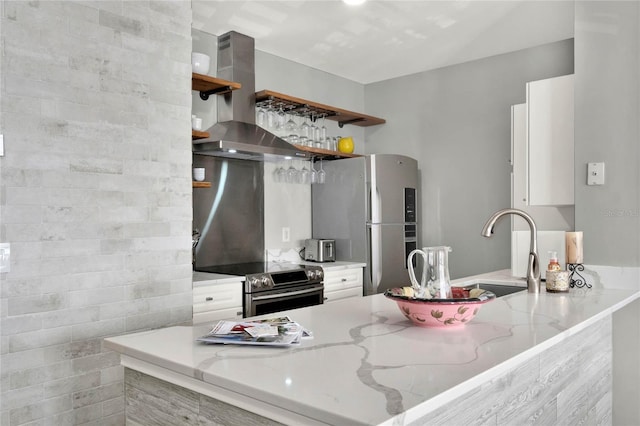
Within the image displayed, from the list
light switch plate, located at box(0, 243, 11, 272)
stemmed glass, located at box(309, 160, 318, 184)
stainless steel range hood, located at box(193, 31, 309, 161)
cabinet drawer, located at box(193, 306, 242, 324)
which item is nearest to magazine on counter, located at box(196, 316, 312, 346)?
light switch plate, located at box(0, 243, 11, 272)

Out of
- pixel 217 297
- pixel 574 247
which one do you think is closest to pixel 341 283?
pixel 217 297

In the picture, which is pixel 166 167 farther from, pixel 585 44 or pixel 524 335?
pixel 585 44

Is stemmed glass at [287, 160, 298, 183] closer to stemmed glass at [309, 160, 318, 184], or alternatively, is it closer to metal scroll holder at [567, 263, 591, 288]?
stemmed glass at [309, 160, 318, 184]

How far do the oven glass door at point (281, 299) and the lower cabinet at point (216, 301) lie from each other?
75 millimetres

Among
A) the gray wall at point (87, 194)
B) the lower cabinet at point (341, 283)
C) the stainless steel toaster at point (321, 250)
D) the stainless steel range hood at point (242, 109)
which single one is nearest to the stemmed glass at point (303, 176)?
the stainless steel range hood at point (242, 109)

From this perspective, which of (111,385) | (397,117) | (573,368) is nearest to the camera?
(573,368)

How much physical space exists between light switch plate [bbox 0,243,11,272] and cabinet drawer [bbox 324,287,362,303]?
2.28m

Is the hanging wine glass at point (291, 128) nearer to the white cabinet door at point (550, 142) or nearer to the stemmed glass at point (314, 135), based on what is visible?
the stemmed glass at point (314, 135)

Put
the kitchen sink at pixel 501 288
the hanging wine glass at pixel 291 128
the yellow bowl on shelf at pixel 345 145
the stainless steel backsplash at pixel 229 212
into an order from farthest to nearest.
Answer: the yellow bowl on shelf at pixel 345 145 → the hanging wine glass at pixel 291 128 → the stainless steel backsplash at pixel 229 212 → the kitchen sink at pixel 501 288

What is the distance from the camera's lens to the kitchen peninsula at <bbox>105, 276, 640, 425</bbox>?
1051 millimetres

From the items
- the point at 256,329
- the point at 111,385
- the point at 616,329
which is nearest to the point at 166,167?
the point at 111,385

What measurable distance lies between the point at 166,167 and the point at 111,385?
115cm

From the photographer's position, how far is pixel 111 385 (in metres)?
2.63

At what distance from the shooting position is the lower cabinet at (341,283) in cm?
406
